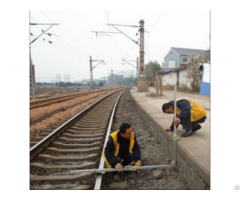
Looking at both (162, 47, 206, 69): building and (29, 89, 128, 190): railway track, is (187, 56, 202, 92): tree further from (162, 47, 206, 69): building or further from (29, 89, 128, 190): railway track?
(162, 47, 206, 69): building

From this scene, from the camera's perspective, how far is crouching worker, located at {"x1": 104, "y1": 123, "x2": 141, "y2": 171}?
328 centimetres

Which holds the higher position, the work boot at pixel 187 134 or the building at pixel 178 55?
the building at pixel 178 55

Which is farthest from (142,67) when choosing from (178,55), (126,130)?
(178,55)

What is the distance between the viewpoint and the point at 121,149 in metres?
3.50

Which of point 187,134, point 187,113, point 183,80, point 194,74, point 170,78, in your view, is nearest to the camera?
point 187,113

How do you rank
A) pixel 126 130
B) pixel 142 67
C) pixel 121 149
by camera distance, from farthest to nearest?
pixel 142 67, pixel 121 149, pixel 126 130

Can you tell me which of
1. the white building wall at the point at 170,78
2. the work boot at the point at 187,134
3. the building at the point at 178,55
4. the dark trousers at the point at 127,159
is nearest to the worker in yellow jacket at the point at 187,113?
the work boot at the point at 187,134

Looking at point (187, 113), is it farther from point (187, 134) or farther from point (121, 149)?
point (121, 149)

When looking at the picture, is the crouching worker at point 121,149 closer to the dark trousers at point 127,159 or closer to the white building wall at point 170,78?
the dark trousers at point 127,159

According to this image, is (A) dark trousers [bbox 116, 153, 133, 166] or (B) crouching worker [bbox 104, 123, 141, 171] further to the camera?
(A) dark trousers [bbox 116, 153, 133, 166]

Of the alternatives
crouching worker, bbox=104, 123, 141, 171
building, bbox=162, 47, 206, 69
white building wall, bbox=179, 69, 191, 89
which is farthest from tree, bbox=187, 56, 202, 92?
building, bbox=162, 47, 206, 69

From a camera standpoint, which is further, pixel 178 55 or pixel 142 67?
pixel 178 55

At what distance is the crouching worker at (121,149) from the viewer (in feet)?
10.7
